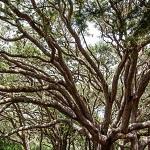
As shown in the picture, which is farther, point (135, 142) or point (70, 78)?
point (135, 142)

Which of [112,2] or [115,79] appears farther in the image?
[115,79]

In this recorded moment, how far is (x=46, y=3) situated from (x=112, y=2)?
2.19 metres

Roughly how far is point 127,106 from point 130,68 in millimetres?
1096

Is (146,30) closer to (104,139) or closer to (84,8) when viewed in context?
(84,8)

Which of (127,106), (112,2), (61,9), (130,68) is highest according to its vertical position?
(61,9)

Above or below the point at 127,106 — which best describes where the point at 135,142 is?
below

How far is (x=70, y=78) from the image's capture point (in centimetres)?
987

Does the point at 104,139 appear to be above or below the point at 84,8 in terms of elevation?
below

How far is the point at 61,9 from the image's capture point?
30.0ft

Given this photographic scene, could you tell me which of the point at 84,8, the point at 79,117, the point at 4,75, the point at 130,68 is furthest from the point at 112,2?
the point at 4,75

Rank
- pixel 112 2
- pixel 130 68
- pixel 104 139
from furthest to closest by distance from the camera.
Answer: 1. pixel 104 139
2. pixel 130 68
3. pixel 112 2

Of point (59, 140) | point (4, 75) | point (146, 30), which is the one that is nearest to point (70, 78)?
point (146, 30)

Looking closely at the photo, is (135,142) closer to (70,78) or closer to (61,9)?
(70,78)

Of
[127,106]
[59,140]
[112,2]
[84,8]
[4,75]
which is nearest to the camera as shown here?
[112,2]
